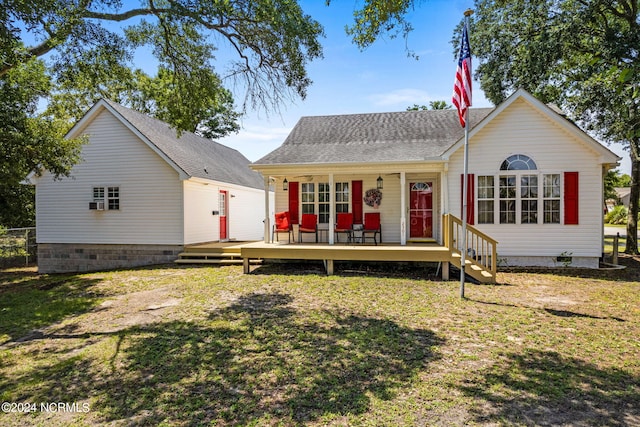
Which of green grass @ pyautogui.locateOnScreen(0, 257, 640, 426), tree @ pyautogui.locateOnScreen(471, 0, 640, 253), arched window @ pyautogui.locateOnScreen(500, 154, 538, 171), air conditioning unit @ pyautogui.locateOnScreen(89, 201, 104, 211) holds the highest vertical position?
tree @ pyautogui.locateOnScreen(471, 0, 640, 253)

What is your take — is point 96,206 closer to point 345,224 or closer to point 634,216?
point 345,224

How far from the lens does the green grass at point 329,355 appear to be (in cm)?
334

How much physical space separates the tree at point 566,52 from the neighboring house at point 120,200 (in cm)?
1217

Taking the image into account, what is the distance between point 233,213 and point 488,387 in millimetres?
14289

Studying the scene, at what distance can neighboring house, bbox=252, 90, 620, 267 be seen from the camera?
10.3 metres

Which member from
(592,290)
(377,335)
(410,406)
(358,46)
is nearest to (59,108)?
(358,46)

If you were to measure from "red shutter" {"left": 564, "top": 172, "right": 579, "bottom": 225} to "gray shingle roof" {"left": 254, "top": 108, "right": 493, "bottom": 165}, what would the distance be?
3.51m

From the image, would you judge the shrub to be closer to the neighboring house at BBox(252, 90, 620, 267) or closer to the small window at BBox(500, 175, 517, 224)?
the neighboring house at BBox(252, 90, 620, 267)

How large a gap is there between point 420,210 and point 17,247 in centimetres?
1655

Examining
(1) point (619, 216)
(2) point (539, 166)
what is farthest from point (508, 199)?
(1) point (619, 216)

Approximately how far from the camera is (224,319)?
6.05 metres

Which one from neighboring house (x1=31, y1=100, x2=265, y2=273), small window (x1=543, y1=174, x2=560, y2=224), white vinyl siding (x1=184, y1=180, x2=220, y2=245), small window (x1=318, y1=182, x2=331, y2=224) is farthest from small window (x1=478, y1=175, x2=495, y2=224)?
white vinyl siding (x1=184, y1=180, x2=220, y2=245)

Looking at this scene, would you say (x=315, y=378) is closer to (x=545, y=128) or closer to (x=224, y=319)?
(x=224, y=319)

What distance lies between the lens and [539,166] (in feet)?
34.4
